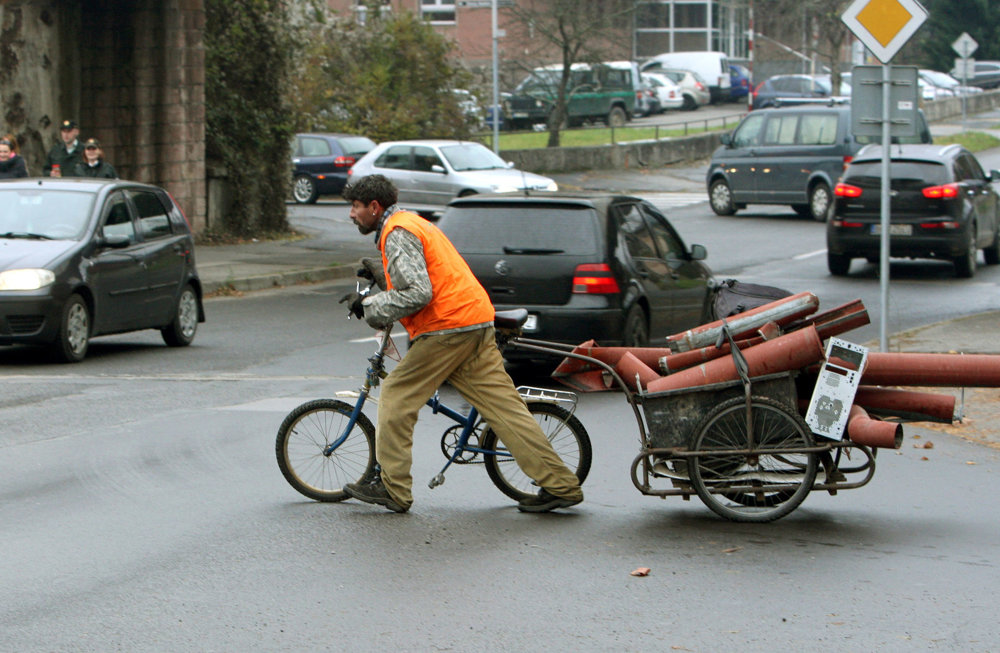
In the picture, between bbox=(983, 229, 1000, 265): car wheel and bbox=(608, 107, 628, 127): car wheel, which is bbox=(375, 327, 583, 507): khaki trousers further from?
bbox=(608, 107, 628, 127): car wheel

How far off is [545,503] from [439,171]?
68.7 ft

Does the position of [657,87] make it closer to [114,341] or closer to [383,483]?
[114,341]

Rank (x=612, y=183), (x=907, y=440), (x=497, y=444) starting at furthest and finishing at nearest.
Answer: (x=612, y=183), (x=907, y=440), (x=497, y=444)

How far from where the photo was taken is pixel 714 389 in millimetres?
6816

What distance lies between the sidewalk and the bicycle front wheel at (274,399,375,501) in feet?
10.1

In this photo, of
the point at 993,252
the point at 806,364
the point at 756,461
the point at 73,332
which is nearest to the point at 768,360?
the point at 806,364

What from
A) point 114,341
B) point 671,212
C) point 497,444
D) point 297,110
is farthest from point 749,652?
point 671,212

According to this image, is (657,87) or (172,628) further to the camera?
Result: (657,87)

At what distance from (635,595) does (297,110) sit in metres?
22.3

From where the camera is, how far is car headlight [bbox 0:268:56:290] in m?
12.1

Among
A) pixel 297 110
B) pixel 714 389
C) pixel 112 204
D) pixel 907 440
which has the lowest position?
pixel 907 440

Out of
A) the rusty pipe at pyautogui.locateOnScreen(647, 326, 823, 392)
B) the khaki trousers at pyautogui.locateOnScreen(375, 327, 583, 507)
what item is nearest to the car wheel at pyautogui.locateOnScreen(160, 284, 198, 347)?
the khaki trousers at pyautogui.locateOnScreen(375, 327, 583, 507)

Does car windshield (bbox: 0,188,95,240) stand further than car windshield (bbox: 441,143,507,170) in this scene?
No

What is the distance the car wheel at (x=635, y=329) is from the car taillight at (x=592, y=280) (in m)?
0.33
